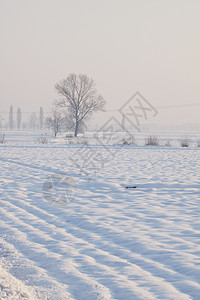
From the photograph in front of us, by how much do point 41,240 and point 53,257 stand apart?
2.03 feet

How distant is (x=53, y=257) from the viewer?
3580 mm

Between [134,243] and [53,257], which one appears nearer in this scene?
[53,257]

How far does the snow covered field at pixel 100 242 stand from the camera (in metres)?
2.85

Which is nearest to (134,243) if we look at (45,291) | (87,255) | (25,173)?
(87,255)

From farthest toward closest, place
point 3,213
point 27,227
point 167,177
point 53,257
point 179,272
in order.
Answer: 1. point 167,177
2. point 3,213
3. point 27,227
4. point 53,257
5. point 179,272

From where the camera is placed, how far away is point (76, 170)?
431 inches

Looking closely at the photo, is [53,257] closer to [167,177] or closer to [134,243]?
[134,243]

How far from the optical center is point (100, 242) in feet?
13.4

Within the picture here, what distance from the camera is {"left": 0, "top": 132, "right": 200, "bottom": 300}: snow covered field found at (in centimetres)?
285

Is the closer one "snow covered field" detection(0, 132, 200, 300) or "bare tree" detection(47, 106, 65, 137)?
"snow covered field" detection(0, 132, 200, 300)

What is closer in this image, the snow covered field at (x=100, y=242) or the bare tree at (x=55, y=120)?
the snow covered field at (x=100, y=242)

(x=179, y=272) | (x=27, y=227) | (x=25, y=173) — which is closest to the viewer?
(x=179, y=272)

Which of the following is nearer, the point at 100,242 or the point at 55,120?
the point at 100,242

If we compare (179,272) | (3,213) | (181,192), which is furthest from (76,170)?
(179,272)
